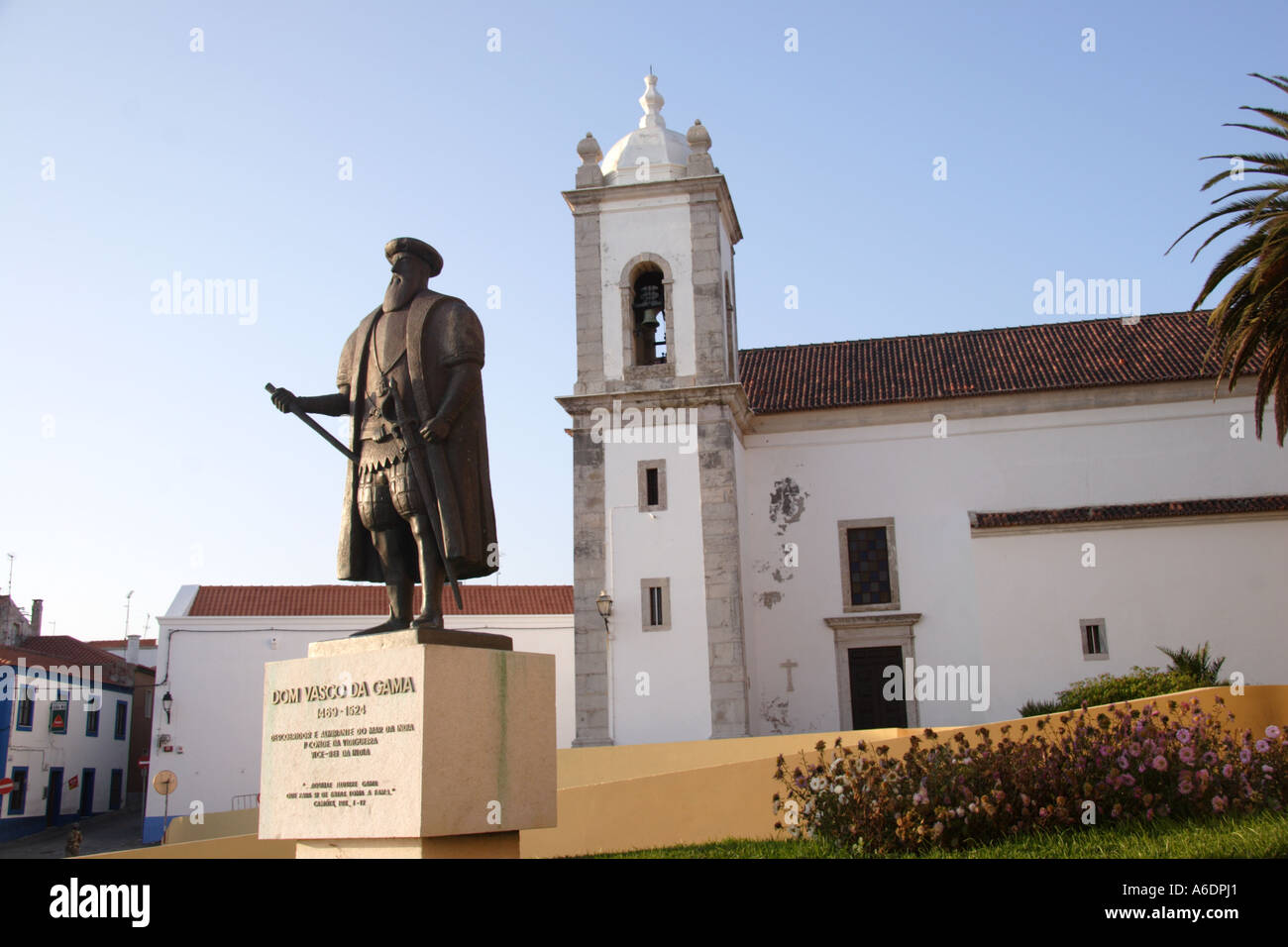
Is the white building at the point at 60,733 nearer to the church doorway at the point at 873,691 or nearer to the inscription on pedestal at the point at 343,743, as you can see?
the church doorway at the point at 873,691

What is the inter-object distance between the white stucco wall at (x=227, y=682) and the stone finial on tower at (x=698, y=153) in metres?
11.3

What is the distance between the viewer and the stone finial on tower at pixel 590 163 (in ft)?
68.3

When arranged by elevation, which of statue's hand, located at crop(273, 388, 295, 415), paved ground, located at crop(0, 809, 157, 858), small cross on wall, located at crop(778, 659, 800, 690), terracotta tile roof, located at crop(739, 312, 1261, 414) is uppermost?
terracotta tile roof, located at crop(739, 312, 1261, 414)

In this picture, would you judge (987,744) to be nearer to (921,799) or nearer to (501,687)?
(921,799)

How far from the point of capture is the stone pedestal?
215 inches

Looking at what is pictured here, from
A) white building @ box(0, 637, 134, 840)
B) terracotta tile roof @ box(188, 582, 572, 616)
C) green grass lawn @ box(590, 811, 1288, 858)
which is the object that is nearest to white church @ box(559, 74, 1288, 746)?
terracotta tile roof @ box(188, 582, 572, 616)

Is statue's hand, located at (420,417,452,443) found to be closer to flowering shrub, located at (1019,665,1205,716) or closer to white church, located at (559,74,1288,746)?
flowering shrub, located at (1019,665,1205,716)

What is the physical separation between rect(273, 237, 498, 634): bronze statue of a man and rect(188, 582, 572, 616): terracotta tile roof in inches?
830

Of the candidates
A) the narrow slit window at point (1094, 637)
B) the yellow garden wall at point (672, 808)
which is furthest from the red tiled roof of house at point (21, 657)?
the narrow slit window at point (1094, 637)

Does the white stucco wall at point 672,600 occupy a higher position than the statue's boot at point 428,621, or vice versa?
the white stucco wall at point 672,600

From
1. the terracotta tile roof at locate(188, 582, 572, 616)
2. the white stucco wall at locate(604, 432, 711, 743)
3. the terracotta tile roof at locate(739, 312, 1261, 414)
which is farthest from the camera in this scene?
the terracotta tile roof at locate(188, 582, 572, 616)

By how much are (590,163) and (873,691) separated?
1036cm

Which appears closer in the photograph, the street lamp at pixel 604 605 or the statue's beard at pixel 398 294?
the statue's beard at pixel 398 294

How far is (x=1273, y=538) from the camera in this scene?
19062 millimetres
